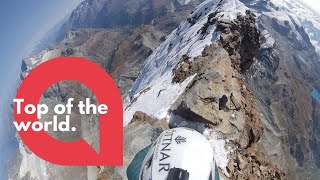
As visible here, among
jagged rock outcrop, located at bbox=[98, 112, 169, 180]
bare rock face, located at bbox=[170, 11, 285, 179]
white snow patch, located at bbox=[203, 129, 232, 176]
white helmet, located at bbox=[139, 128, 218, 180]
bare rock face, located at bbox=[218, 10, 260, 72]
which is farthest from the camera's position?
bare rock face, located at bbox=[218, 10, 260, 72]

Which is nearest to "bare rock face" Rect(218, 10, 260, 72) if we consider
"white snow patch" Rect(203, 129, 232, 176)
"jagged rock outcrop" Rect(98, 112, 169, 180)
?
"white snow patch" Rect(203, 129, 232, 176)

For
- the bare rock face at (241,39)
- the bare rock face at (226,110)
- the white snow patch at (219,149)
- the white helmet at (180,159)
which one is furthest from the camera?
the bare rock face at (241,39)

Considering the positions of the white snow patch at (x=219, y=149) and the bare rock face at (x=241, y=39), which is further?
the bare rock face at (x=241, y=39)

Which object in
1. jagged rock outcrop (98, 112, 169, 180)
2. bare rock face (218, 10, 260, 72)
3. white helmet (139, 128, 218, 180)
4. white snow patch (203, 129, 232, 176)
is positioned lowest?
bare rock face (218, 10, 260, 72)

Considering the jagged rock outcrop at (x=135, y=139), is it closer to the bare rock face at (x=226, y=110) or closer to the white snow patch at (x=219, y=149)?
the bare rock face at (x=226, y=110)

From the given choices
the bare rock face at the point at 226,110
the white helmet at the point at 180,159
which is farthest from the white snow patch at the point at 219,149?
the white helmet at the point at 180,159

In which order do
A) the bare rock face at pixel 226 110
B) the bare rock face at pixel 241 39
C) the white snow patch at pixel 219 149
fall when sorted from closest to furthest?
the white snow patch at pixel 219 149
the bare rock face at pixel 226 110
the bare rock face at pixel 241 39

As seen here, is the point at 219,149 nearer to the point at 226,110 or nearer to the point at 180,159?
the point at 226,110

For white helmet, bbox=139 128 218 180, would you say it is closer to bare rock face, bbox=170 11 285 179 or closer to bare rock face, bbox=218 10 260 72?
bare rock face, bbox=170 11 285 179
